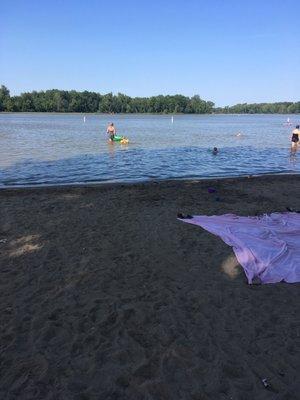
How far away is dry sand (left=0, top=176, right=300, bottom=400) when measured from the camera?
4.21 meters

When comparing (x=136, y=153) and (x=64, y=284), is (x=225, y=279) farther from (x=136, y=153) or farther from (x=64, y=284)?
(x=136, y=153)

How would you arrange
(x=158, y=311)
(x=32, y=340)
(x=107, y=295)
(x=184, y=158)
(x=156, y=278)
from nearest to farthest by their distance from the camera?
(x=32, y=340)
(x=158, y=311)
(x=107, y=295)
(x=156, y=278)
(x=184, y=158)

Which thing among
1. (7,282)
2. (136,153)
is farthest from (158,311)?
(136,153)

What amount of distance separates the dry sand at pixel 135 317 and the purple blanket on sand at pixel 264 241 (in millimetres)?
288

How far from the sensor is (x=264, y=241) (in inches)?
322

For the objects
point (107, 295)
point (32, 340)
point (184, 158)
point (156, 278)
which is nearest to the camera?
point (32, 340)

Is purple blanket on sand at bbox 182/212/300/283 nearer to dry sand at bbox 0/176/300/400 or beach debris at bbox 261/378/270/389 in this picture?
dry sand at bbox 0/176/300/400

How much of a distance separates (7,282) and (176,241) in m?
3.60

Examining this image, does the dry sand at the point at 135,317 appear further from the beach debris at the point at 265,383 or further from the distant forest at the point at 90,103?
the distant forest at the point at 90,103

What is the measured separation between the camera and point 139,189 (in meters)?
14.4

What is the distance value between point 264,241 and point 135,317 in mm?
3863

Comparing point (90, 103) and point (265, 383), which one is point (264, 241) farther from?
point (90, 103)

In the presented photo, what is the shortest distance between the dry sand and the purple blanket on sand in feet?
0.94

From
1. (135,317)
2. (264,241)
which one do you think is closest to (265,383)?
(135,317)
